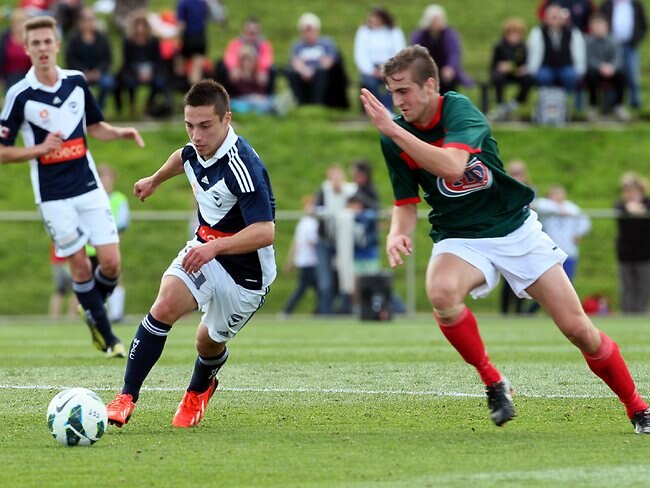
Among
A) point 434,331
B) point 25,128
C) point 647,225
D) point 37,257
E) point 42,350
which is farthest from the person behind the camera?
point 37,257

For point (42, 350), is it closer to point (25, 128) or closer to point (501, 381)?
point (25, 128)

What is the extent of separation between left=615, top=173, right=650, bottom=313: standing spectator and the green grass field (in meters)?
7.01

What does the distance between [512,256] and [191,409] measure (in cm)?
199

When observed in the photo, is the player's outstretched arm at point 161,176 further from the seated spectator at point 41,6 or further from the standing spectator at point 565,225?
the seated spectator at point 41,6

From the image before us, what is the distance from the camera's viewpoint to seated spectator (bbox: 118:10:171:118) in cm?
2367

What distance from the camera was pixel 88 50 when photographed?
75.2 ft

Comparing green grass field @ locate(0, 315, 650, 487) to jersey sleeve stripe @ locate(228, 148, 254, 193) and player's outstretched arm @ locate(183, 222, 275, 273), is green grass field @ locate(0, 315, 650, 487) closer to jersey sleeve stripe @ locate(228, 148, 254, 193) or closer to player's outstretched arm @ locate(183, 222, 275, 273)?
player's outstretched arm @ locate(183, 222, 275, 273)

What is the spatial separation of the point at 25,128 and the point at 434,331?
6284 mm

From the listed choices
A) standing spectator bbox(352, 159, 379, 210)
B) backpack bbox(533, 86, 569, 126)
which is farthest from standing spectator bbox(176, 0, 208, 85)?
backpack bbox(533, 86, 569, 126)

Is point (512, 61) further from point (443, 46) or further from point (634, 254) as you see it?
point (634, 254)

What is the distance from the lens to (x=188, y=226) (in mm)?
21109

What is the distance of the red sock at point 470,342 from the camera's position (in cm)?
719

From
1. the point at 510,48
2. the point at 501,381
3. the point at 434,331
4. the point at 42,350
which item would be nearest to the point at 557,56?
the point at 510,48

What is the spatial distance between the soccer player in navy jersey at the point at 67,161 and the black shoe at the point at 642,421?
19.0 feet
